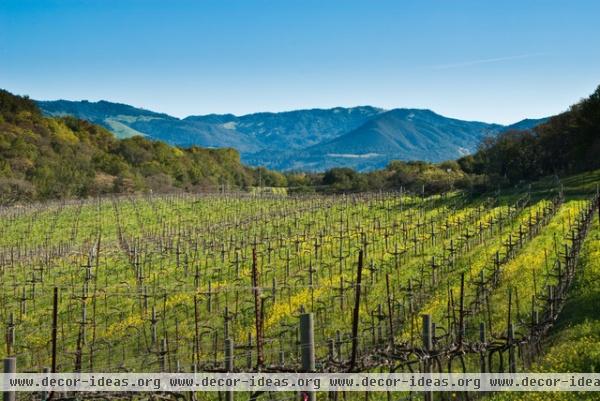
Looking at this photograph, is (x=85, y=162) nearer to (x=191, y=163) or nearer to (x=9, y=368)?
(x=191, y=163)

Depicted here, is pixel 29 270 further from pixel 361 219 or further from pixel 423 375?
pixel 423 375

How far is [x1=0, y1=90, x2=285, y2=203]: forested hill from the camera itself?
341 feet

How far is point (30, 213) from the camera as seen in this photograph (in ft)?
267

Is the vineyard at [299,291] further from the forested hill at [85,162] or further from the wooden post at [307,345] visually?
the forested hill at [85,162]

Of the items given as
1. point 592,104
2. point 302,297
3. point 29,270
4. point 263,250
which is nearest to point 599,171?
point 592,104

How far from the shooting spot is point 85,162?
11525cm

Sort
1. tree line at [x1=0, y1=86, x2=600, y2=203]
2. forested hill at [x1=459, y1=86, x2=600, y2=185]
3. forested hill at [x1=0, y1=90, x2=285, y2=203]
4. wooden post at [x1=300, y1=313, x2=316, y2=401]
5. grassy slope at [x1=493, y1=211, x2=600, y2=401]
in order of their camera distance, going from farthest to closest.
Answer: forested hill at [x1=0, y1=90, x2=285, y2=203], tree line at [x1=0, y1=86, x2=600, y2=203], forested hill at [x1=459, y1=86, x2=600, y2=185], grassy slope at [x1=493, y1=211, x2=600, y2=401], wooden post at [x1=300, y1=313, x2=316, y2=401]

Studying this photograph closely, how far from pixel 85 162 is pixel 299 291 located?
88.7 meters

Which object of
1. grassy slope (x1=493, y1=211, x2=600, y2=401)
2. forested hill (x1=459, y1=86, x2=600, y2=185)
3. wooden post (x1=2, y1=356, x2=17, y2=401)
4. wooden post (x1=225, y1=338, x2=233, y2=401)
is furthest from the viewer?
forested hill (x1=459, y1=86, x2=600, y2=185)

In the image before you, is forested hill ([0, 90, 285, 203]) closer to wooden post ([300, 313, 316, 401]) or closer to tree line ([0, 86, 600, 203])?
tree line ([0, 86, 600, 203])

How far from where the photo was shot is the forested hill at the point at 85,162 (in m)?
104

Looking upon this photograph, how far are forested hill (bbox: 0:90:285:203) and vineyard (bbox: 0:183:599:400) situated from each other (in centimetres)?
3228

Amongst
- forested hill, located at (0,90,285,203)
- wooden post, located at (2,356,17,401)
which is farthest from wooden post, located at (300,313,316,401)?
forested hill, located at (0,90,285,203)

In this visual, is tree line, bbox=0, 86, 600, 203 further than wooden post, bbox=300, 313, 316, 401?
Yes
